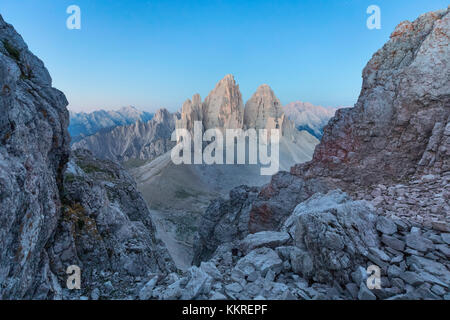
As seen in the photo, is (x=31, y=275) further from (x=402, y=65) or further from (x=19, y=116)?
(x=402, y=65)

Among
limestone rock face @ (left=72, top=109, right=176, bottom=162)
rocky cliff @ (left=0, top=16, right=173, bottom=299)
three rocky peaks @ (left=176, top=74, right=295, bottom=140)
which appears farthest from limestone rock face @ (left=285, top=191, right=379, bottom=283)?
limestone rock face @ (left=72, top=109, right=176, bottom=162)

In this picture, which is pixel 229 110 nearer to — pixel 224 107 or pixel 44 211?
pixel 224 107

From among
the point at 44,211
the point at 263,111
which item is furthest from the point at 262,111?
the point at 44,211

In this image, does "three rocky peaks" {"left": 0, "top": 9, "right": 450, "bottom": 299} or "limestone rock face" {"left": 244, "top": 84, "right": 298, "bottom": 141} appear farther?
"limestone rock face" {"left": 244, "top": 84, "right": 298, "bottom": 141}

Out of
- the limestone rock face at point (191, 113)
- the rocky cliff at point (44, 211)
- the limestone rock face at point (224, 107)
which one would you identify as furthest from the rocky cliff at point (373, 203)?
the limestone rock face at point (224, 107)

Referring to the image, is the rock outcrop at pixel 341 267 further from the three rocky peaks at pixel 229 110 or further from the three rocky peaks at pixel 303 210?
the three rocky peaks at pixel 229 110

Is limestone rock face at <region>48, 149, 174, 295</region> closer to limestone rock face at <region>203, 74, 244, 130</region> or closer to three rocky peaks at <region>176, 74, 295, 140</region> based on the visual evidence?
three rocky peaks at <region>176, 74, 295, 140</region>
